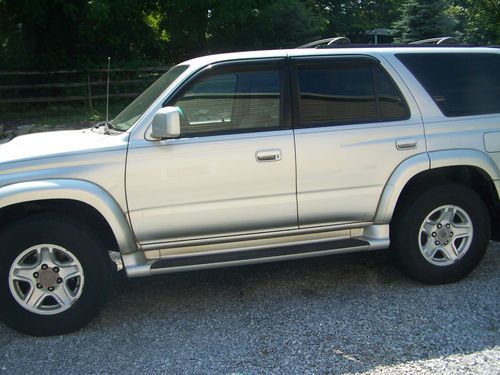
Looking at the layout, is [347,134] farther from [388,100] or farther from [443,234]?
[443,234]

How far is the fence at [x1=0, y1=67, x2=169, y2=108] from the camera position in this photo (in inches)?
607

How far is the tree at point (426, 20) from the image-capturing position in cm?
1903

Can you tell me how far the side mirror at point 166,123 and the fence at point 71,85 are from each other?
42.1 feet

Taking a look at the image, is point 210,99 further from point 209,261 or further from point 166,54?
point 166,54

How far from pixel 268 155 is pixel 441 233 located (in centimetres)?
160

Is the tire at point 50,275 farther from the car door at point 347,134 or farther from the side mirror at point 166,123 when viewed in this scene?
the car door at point 347,134

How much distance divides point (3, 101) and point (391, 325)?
14.5 metres

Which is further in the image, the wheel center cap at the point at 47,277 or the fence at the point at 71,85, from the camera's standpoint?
the fence at the point at 71,85

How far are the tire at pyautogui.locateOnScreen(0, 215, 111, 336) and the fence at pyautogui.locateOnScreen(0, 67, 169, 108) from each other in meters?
12.8

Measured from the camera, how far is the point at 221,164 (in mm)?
3695

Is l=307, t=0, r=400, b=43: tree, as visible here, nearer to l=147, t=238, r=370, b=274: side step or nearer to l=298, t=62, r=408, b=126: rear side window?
l=298, t=62, r=408, b=126: rear side window

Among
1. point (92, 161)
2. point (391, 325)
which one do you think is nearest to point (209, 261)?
point (92, 161)

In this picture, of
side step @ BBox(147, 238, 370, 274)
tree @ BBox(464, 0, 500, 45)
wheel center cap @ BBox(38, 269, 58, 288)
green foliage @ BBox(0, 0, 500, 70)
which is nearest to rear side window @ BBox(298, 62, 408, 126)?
side step @ BBox(147, 238, 370, 274)

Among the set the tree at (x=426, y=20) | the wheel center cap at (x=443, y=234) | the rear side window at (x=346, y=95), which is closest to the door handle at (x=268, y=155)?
the rear side window at (x=346, y=95)
